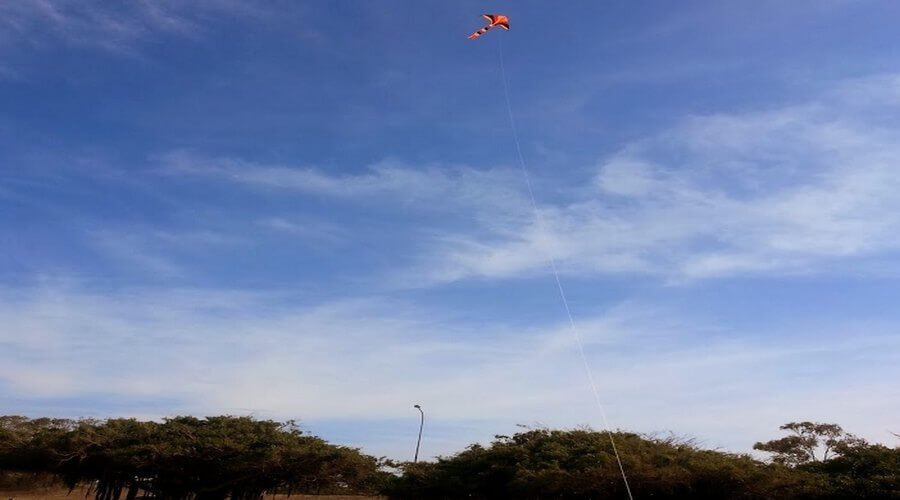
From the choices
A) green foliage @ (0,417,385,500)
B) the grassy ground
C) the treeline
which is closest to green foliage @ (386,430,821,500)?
the treeline

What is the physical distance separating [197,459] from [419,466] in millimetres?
13661

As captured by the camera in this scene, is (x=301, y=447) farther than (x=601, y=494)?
Yes

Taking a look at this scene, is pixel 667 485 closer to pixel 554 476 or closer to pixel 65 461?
pixel 554 476

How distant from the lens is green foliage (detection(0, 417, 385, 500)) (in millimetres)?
39188

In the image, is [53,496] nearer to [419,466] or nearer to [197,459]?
[197,459]

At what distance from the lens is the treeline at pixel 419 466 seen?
95.2 feet

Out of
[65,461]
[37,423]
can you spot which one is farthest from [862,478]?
[37,423]

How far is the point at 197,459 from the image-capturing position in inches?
1593

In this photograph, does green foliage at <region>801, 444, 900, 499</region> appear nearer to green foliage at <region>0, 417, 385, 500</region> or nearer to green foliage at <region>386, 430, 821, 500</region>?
green foliage at <region>386, 430, 821, 500</region>

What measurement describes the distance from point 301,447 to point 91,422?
64.2 feet

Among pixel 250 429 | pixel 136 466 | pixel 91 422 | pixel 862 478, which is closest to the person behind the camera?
pixel 862 478

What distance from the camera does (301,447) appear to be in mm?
38938

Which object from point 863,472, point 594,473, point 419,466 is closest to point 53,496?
point 419,466

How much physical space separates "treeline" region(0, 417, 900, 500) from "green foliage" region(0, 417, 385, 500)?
0.08 m
